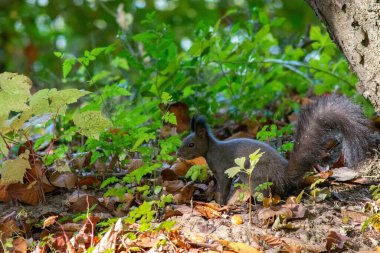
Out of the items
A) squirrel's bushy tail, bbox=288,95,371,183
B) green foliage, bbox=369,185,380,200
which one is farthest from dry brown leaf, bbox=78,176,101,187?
green foliage, bbox=369,185,380,200

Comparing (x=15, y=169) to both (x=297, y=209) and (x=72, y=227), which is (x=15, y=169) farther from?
(x=297, y=209)

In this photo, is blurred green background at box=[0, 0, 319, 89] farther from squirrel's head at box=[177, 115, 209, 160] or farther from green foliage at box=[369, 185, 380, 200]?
green foliage at box=[369, 185, 380, 200]

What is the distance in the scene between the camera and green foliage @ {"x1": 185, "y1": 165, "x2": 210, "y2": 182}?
3.56 m

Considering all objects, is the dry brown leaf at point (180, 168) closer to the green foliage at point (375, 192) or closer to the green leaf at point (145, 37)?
the green leaf at point (145, 37)

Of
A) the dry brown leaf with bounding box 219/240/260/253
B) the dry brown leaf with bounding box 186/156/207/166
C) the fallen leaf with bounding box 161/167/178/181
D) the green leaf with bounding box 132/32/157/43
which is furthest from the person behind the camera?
the green leaf with bounding box 132/32/157/43

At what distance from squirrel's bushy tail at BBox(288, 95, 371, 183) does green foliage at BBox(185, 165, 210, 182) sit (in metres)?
0.60

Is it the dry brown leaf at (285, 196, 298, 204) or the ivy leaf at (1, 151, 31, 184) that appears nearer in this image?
the ivy leaf at (1, 151, 31, 184)

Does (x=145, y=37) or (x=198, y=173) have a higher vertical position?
(x=145, y=37)

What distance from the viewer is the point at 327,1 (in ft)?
10.1

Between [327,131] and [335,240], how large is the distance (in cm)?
83

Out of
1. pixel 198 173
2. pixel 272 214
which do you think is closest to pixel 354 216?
pixel 272 214

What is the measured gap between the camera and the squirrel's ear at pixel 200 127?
373 centimetres

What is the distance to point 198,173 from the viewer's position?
3596 millimetres

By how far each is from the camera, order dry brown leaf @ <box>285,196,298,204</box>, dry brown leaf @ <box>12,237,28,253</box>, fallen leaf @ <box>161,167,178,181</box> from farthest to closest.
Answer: fallen leaf @ <box>161,167,178,181</box>, dry brown leaf @ <box>285,196,298,204</box>, dry brown leaf @ <box>12,237,28,253</box>
